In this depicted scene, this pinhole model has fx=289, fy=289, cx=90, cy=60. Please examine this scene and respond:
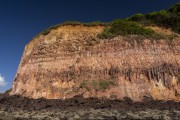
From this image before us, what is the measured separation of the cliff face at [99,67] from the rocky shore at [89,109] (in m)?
1.95

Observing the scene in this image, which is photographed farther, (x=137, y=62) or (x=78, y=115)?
(x=137, y=62)

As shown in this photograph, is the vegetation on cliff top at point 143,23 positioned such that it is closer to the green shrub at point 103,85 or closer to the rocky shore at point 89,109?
the green shrub at point 103,85

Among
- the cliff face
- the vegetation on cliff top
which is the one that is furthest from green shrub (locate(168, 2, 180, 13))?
the cliff face

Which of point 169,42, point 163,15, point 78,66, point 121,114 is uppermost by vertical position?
point 163,15

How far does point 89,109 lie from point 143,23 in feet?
56.4

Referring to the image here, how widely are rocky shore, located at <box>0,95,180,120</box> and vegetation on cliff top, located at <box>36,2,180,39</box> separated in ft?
33.4

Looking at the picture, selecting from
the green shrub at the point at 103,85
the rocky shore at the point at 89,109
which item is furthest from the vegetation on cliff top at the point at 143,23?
the rocky shore at the point at 89,109

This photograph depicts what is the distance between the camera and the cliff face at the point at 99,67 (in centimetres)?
3141

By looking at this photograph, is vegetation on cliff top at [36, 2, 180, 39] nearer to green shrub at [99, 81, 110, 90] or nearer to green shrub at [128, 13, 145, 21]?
green shrub at [128, 13, 145, 21]

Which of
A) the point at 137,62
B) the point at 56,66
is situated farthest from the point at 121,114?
the point at 56,66

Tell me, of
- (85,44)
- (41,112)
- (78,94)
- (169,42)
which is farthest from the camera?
(85,44)

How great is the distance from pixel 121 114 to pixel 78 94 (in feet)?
30.1

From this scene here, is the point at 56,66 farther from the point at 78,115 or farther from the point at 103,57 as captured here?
the point at 78,115

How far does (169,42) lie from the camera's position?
113 ft
